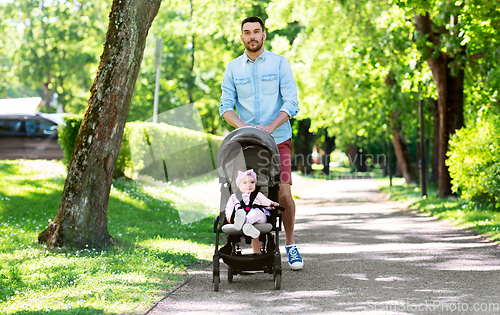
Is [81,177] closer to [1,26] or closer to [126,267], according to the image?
[126,267]

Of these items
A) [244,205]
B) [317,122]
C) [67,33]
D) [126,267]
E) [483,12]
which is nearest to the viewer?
[244,205]

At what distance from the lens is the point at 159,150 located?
18406 mm

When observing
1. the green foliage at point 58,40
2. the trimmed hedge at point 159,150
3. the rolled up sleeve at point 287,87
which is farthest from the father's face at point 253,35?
the green foliage at point 58,40

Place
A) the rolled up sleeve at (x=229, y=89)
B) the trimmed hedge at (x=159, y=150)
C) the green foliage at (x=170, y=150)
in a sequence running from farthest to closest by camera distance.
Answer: the green foliage at (x=170, y=150) < the trimmed hedge at (x=159, y=150) < the rolled up sleeve at (x=229, y=89)

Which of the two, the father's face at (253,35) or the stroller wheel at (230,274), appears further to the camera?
the father's face at (253,35)

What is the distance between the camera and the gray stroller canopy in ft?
18.3

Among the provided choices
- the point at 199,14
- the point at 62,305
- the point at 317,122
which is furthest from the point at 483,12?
the point at 317,122

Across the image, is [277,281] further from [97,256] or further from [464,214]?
[464,214]

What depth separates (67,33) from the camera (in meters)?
44.0

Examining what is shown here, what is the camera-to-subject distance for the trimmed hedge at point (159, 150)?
584 inches

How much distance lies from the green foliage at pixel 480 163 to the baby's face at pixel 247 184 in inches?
266

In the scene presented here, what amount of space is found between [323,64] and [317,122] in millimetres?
5127

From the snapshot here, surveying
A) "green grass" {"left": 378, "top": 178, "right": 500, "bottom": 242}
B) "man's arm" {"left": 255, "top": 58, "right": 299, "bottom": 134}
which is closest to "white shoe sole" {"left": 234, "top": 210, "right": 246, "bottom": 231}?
"man's arm" {"left": 255, "top": 58, "right": 299, "bottom": 134}

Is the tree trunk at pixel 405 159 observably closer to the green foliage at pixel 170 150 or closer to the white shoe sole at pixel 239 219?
the green foliage at pixel 170 150
